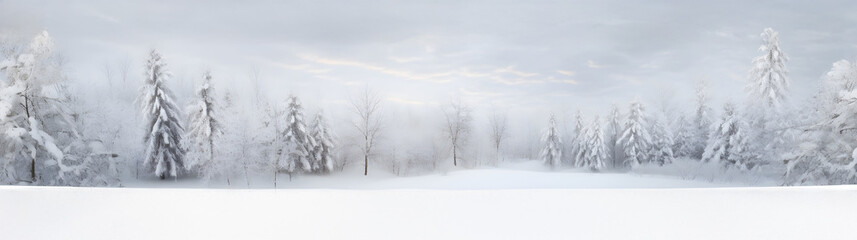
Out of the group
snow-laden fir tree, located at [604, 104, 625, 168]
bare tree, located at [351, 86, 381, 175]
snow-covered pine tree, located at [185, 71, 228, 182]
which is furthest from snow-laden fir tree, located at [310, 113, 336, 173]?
snow-laden fir tree, located at [604, 104, 625, 168]

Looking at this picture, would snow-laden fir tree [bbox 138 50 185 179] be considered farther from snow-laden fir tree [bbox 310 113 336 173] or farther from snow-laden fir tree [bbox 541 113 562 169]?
snow-laden fir tree [bbox 541 113 562 169]

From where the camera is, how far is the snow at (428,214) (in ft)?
5.66

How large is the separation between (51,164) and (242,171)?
1.09 meters

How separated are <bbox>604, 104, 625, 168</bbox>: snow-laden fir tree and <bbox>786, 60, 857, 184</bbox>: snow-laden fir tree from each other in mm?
993

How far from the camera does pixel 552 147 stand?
3545mm

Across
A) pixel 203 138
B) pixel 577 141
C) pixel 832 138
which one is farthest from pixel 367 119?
pixel 832 138

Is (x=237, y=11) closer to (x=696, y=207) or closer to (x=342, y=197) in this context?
(x=342, y=197)

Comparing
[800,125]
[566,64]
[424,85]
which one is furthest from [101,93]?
[800,125]

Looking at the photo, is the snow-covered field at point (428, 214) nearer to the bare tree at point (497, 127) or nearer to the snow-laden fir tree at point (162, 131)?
the snow-laden fir tree at point (162, 131)

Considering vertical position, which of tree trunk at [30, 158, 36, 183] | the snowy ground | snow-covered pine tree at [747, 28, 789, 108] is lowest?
the snowy ground

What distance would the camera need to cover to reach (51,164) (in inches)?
128

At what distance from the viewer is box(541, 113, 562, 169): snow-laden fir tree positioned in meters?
3.49

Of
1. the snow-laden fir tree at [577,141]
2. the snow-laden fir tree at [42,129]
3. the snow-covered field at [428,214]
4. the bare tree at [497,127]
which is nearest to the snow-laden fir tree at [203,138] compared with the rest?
the snow-laden fir tree at [42,129]

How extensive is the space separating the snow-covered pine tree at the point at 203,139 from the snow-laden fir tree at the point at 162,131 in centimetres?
6
